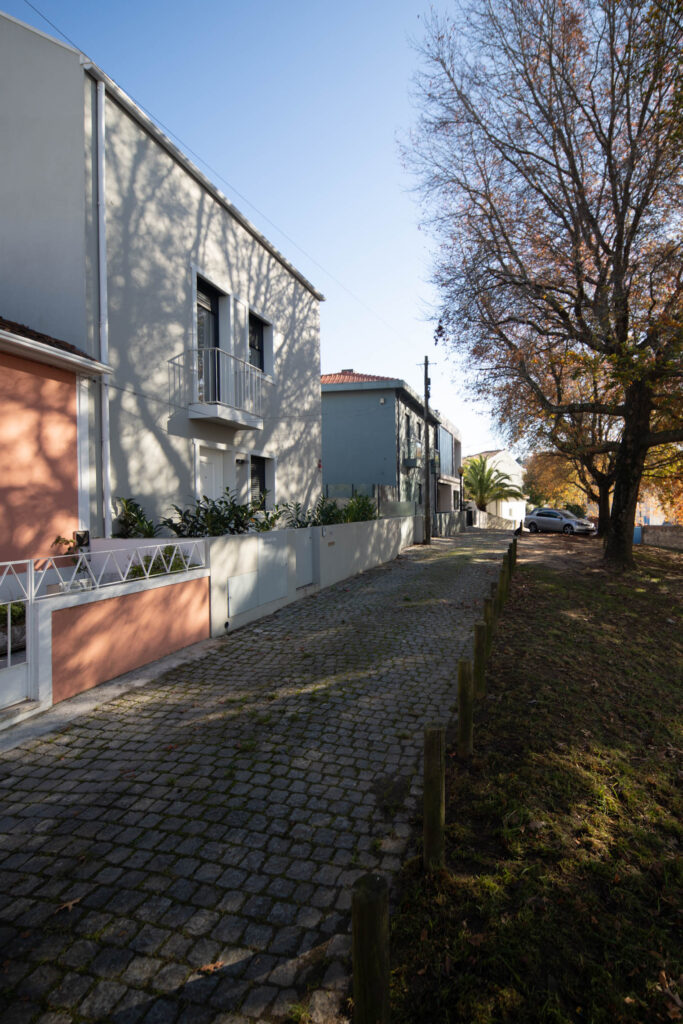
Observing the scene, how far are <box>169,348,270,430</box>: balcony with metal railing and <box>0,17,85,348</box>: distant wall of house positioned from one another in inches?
87.4

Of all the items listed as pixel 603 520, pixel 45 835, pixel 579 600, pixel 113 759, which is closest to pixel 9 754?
pixel 113 759

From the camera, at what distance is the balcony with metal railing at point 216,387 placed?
34.7 ft

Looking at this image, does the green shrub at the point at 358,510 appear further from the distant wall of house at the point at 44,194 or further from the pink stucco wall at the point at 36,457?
the distant wall of house at the point at 44,194

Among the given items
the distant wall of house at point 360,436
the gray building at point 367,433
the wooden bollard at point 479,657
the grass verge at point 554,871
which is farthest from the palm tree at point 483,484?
the wooden bollard at point 479,657

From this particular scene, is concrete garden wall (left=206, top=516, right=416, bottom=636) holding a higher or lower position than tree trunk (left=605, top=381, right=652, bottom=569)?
lower

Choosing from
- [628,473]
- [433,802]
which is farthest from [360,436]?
[433,802]

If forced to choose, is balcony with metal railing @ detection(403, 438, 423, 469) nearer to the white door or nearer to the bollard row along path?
the white door

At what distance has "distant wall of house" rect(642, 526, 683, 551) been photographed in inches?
1150

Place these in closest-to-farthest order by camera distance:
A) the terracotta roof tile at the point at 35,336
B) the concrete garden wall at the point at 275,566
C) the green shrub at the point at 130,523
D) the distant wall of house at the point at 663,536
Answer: the terracotta roof tile at the point at 35,336
the concrete garden wall at the point at 275,566
the green shrub at the point at 130,523
the distant wall of house at the point at 663,536

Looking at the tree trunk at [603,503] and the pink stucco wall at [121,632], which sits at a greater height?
the tree trunk at [603,503]

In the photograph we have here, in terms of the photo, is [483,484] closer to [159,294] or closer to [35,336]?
[159,294]

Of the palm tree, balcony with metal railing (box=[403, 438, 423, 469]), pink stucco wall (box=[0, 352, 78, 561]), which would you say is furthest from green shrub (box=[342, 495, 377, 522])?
the palm tree

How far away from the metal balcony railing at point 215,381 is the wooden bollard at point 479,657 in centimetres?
727

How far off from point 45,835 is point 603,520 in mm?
30763
